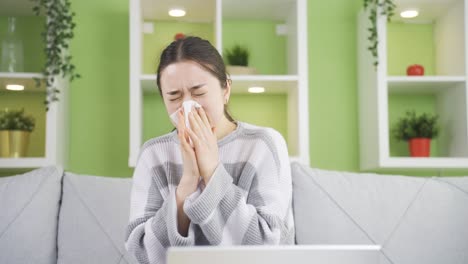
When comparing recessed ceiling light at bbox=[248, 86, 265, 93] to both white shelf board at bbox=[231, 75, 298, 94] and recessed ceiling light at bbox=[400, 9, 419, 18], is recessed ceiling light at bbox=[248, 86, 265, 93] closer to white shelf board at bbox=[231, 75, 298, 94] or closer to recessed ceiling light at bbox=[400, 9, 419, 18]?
white shelf board at bbox=[231, 75, 298, 94]

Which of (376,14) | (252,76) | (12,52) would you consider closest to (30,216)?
(12,52)

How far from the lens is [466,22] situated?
7.98 ft

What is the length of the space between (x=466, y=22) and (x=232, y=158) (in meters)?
1.58

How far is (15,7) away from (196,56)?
1.58m

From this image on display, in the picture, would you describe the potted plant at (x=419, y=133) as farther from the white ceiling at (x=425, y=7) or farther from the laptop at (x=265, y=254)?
the laptop at (x=265, y=254)

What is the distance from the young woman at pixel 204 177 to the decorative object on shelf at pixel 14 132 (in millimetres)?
1158

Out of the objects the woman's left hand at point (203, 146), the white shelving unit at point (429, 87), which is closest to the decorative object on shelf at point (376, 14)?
the white shelving unit at point (429, 87)

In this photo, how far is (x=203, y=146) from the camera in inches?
44.3

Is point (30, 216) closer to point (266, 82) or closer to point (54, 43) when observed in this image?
→ point (54, 43)

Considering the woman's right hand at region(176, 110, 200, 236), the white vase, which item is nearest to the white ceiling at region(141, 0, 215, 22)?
the white vase

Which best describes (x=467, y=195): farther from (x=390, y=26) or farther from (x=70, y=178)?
(x=70, y=178)

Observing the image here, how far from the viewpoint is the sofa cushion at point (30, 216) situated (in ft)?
5.94

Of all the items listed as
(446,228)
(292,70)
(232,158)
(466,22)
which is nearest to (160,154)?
(232,158)

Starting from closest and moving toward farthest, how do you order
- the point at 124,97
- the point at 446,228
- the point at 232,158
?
the point at 232,158, the point at 446,228, the point at 124,97
